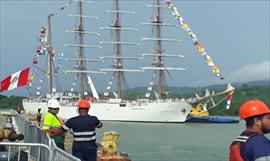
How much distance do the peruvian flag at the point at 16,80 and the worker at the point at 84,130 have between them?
498 inches

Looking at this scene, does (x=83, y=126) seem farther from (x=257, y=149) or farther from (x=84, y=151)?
(x=257, y=149)

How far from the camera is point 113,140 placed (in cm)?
1352

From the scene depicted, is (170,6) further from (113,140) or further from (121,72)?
(113,140)

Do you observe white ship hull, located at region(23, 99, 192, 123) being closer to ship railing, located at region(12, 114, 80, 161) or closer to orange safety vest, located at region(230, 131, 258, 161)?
ship railing, located at region(12, 114, 80, 161)

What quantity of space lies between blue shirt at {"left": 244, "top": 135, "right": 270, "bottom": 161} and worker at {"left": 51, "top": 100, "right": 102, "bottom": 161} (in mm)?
4306

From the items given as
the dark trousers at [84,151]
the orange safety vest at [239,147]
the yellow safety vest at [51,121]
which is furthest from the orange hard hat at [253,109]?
the yellow safety vest at [51,121]

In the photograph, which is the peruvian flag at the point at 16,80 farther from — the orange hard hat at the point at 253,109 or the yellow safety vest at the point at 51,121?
the orange hard hat at the point at 253,109

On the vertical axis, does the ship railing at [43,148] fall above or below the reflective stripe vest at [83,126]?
below

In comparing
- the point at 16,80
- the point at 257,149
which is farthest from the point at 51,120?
the point at 16,80

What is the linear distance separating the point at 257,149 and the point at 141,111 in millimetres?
83120

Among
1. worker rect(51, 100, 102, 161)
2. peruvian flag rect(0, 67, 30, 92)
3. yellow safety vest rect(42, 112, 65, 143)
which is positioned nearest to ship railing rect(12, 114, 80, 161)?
yellow safety vest rect(42, 112, 65, 143)

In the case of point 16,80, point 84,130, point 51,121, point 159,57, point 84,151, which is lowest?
point 84,151

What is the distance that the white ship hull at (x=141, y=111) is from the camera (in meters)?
86.0

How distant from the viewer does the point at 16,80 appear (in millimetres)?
21281
